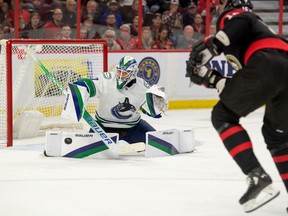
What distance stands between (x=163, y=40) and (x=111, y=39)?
77 cm

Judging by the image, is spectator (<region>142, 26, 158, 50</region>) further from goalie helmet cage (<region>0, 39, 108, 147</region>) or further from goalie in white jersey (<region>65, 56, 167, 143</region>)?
goalie in white jersey (<region>65, 56, 167, 143</region>)

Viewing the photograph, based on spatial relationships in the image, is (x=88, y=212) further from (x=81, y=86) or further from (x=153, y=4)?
(x=153, y=4)

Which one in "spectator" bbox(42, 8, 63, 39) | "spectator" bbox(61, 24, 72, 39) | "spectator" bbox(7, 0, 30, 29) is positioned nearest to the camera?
"spectator" bbox(7, 0, 30, 29)

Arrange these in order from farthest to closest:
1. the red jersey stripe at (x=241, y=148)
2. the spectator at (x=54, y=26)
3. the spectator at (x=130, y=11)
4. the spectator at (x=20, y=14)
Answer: the spectator at (x=130, y=11)
the spectator at (x=54, y=26)
the spectator at (x=20, y=14)
the red jersey stripe at (x=241, y=148)

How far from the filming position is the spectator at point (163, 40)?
9875mm

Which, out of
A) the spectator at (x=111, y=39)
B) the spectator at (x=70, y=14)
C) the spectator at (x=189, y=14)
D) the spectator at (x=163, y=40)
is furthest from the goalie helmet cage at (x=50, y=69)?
the spectator at (x=189, y=14)

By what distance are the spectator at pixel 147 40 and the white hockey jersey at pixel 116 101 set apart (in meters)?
3.56

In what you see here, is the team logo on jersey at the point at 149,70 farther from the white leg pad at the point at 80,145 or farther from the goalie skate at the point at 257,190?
the goalie skate at the point at 257,190

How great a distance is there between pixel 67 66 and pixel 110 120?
140 centimetres

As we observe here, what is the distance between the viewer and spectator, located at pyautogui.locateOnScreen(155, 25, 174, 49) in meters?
9.88

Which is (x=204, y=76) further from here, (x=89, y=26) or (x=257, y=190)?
(x=89, y=26)

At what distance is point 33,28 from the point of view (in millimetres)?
8719

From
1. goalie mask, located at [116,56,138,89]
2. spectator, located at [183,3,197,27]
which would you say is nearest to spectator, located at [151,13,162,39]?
spectator, located at [183,3,197,27]

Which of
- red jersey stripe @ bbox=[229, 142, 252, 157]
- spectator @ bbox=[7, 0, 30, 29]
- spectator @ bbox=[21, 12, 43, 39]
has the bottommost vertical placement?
spectator @ bbox=[21, 12, 43, 39]
